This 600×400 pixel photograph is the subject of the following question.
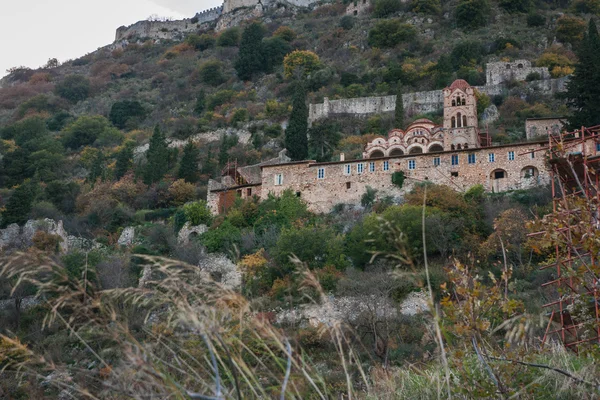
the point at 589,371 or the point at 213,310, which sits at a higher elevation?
the point at 213,310

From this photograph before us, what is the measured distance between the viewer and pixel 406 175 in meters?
36.0

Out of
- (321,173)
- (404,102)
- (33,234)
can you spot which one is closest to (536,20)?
(404,102)

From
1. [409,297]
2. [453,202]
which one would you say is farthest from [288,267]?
[453,202]

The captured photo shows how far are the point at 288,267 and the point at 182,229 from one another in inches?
367

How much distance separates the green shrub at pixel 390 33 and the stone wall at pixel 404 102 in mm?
17102

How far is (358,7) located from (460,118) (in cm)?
4966

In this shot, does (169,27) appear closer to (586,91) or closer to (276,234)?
(276,234)

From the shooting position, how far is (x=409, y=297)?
90.4 ft

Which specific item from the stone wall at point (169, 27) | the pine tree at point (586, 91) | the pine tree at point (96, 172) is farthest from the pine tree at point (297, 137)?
the stone wall at point (169, 27)

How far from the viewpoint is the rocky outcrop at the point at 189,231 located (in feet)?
121

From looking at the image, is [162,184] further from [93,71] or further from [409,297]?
[93,71]

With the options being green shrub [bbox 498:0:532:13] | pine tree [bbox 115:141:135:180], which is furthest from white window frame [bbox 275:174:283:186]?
green shrub [bbox 498:0:532:13]

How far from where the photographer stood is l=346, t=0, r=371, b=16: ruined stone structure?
88825 mm

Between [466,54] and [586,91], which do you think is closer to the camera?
[586,91]
